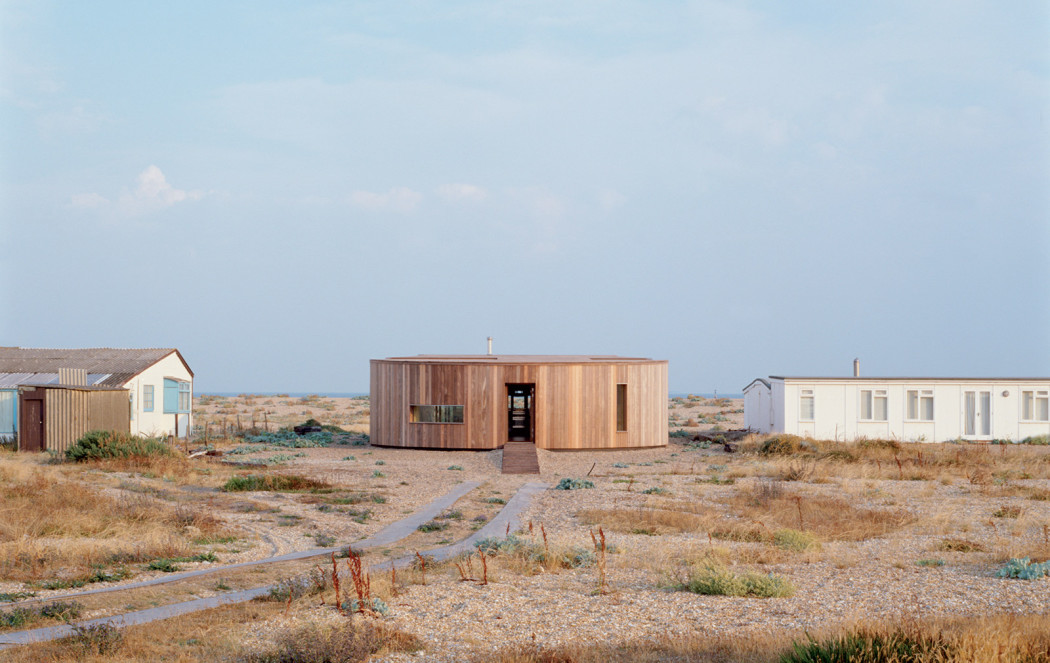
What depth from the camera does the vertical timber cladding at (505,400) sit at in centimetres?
2742

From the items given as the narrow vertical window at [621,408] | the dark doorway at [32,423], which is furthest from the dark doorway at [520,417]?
the dark doorway at [32,423]

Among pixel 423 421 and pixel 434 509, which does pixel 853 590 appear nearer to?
pixel 434 509

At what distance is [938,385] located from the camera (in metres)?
29.6

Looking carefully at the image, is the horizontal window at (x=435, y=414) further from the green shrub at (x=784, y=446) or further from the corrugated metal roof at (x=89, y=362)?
the green shrub at (x=784, y=446)

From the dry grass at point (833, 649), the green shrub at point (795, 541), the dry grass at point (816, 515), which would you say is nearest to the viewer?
the dry grass at point (833, 649)

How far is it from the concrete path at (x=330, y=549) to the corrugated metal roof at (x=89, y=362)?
544 inches

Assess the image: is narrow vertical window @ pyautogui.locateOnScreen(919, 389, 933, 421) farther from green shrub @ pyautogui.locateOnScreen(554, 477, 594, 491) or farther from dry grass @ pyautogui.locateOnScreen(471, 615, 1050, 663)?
dry grass @ pyautogui.locateOnScreen(471, 615, 1050, 663)

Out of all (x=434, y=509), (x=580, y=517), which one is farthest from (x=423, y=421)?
(x=580, y=517)

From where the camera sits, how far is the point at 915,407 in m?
29.4

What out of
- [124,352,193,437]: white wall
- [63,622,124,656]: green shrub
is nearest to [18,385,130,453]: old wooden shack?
[124,352,193,437]: white wall

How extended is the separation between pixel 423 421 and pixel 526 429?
5283 millimetres

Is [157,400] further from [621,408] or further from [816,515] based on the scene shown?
[816,515]

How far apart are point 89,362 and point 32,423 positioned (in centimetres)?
453

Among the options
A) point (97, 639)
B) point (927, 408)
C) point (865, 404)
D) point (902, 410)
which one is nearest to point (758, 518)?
Answer: point (97, 639)
